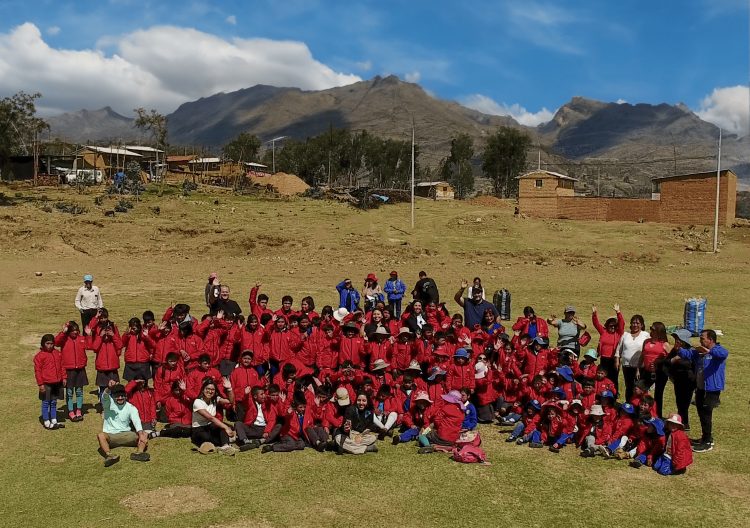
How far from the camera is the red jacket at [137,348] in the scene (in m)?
11.9

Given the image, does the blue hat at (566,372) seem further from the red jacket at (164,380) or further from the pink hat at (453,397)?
the red jacket at (164,380)

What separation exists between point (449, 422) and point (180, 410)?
453 centimetres

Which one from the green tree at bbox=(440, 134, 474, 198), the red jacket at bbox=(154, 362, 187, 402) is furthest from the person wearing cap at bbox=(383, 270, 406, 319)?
the green tree at bbox=(440, 134, 474, 198)

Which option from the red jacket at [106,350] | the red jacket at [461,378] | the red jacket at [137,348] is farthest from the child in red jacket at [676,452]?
the red jacket at [106,350]

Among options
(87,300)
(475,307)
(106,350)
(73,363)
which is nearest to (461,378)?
(475,307)

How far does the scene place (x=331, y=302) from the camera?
24.8 meters

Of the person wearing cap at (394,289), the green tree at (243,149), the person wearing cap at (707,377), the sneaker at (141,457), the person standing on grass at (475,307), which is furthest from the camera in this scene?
the green tree at (243,149)

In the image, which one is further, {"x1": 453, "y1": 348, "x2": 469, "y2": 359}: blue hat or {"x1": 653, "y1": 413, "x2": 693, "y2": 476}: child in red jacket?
{"x1": 453, "y1": 348, "x2": 469, "y2": 359}: blue hat

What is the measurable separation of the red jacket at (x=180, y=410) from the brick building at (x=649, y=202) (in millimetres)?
42411

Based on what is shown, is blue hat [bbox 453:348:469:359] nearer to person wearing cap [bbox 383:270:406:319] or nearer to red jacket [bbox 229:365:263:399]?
red jacket [bbox 229:365:263:399]

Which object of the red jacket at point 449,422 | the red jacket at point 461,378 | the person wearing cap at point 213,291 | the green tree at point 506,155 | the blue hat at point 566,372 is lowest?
the red jacket at point 449,422

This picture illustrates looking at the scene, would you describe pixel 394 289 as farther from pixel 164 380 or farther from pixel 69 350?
pixel 69 350

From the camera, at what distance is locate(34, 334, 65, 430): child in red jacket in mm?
11078

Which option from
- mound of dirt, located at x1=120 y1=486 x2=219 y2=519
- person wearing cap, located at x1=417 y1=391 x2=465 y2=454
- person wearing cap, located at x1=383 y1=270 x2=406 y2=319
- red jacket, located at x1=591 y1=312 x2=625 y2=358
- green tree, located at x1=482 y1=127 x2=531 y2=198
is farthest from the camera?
green tree, located at x1=482 y1=127 x2=531 y2=198
